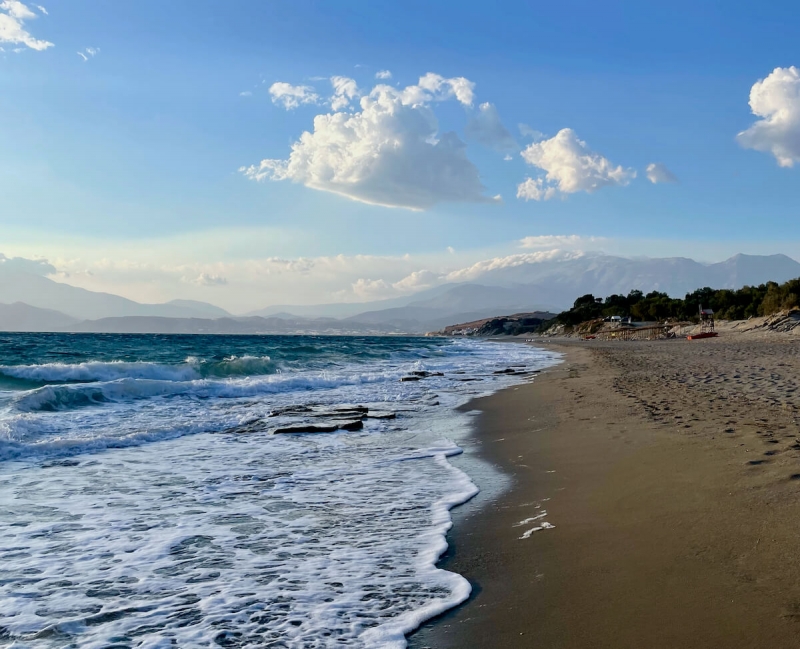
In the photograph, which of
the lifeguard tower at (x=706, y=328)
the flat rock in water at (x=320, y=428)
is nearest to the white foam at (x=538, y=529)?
the flat rock in water at (x=320, y=428)

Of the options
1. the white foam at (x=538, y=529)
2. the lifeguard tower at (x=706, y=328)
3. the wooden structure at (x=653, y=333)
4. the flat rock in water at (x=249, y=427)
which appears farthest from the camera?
the wooden structure at (x=653, y=333)

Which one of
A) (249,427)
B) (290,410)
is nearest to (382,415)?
(290,410)

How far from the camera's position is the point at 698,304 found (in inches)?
3290

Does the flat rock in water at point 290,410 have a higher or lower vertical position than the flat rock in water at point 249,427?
higher

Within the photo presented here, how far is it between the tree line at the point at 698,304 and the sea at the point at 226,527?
57.9m

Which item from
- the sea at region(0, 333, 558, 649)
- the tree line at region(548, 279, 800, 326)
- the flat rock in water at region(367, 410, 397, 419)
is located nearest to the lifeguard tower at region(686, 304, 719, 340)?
the tree line at region(548, 279, 800, 326)

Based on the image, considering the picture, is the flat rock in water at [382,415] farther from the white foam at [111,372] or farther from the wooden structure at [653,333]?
the wooden structure at [653,333]

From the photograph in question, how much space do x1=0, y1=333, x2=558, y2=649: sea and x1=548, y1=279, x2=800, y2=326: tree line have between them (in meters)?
57.9

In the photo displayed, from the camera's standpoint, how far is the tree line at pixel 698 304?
5753 centimetres

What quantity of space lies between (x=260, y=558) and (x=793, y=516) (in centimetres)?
410

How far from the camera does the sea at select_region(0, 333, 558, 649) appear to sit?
3.53 meters

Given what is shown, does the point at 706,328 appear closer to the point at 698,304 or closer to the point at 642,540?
the point at 698,304

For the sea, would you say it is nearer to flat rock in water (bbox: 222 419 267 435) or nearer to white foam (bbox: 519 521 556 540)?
flat rock in water (bbox: 222 419 267 435)

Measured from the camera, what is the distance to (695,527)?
441cm
